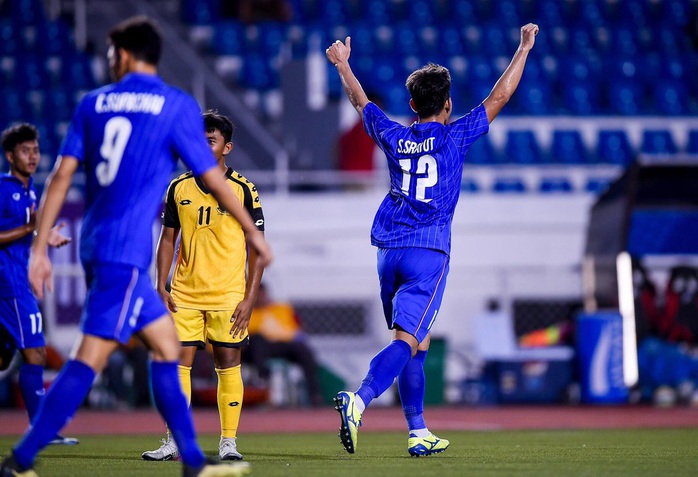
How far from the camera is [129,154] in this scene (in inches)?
183

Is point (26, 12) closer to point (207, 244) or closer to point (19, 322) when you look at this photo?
point (19, 322)

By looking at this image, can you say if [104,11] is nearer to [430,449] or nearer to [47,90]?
[47,90]

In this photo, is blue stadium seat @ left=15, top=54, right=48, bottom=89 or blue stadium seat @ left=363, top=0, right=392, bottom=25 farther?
blue stadium seat @ left=363, top=0, right=392, bottom=25

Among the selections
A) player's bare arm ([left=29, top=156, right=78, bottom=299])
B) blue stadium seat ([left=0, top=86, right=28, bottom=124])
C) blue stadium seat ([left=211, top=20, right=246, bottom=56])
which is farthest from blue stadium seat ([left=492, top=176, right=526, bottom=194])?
player's bare arm ([left=29, top=156, right=78, bottom=299])

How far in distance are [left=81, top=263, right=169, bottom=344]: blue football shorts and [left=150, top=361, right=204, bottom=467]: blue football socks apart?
23cm

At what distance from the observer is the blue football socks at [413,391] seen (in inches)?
254

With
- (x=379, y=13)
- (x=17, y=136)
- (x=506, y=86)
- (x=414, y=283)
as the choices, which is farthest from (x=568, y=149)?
(x=414, y=283)

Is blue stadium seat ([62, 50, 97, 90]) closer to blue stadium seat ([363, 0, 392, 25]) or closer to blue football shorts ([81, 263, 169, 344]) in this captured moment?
blue stadium seat ([363, 0, 392, 25])

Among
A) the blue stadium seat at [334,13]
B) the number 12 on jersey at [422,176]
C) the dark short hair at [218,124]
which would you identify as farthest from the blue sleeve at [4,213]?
the blue stadium seat at [334,13]

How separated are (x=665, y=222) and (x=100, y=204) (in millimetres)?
12927

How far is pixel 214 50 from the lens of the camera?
65.3 feet

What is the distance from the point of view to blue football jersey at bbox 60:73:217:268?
4.64 metres

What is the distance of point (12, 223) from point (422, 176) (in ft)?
10.0

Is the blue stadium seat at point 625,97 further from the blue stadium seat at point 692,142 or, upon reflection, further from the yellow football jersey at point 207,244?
the yellow football jersey at point 207,244
